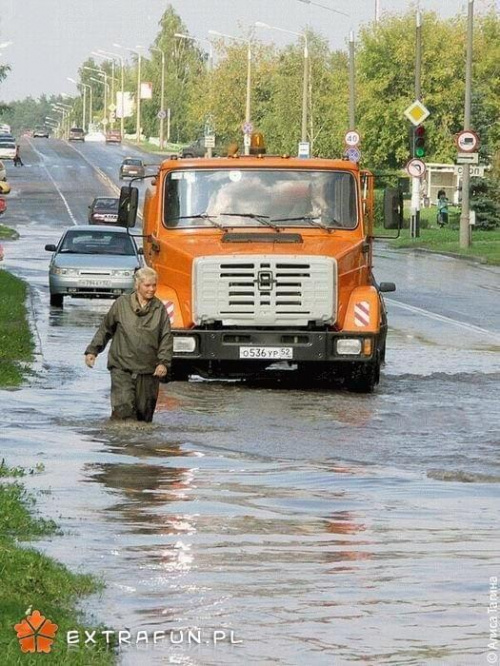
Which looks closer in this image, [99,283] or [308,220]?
[308,220]

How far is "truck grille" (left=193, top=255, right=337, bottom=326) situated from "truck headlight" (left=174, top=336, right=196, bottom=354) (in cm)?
20

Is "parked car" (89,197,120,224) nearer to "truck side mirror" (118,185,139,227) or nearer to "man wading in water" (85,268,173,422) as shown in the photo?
"truck side mirror" (118,185,139,227)

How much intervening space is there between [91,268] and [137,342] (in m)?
17.7

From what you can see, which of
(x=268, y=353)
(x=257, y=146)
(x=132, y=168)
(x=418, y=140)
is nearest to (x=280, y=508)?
(x=268, y=353)

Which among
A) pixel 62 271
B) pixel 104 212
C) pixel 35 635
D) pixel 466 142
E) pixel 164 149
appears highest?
pixel 466 142

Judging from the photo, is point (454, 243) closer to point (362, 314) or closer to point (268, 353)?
point (362, 314)

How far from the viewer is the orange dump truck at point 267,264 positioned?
19.6m

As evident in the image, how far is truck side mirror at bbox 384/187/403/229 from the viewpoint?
67.6 feet

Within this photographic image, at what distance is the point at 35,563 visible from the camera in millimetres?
9109

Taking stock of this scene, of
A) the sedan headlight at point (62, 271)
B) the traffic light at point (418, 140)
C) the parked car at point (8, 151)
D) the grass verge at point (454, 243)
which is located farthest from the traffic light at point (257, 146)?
the parked car at point (8, 151)

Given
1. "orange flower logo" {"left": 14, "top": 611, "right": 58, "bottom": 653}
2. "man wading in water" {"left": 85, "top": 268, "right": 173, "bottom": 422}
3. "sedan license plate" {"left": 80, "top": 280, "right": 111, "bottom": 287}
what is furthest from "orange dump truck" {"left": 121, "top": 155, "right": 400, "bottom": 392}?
"orange flower logo" {"left": 14, "top": 611, "right": 58, "bottom": 653}

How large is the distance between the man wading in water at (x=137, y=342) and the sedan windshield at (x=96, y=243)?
61.1 feet

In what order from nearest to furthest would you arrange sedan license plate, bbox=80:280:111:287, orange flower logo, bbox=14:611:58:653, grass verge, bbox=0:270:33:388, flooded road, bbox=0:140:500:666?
orange flower logo, bbox=14:611:58:653
flooded road, bbox=0:140:500:666
grass verge, bbox=0:270:33:388
sedan license plate, bbox=80:280:111:287

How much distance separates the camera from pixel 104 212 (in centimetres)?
6644
